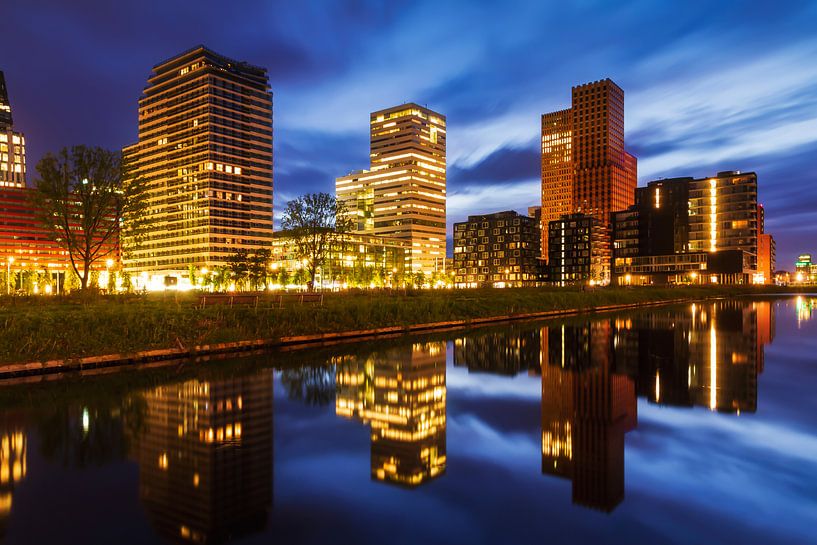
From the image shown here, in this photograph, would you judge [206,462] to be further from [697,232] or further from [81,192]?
[697,232]

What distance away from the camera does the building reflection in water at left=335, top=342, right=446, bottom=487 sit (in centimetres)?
1089

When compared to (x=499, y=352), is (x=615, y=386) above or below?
above

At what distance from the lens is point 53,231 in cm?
4203

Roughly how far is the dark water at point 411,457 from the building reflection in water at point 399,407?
9 centimetres

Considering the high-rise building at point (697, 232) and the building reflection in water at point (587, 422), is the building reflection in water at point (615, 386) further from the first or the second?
the high-rise building at point (697, 232)

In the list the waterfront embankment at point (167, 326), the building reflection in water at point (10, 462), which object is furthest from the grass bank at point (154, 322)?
the building reflection in water at point (10, 462)

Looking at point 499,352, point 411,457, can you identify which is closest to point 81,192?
point 499,352

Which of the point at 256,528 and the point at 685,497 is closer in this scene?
the point at 256,528

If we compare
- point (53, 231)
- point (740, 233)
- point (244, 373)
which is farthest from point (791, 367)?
point (740, 233)

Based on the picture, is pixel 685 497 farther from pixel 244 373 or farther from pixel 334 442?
pixel 244 373

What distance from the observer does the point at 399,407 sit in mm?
15836

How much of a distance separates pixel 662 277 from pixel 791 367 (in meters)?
182

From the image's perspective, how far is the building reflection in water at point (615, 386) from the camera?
10750 mm

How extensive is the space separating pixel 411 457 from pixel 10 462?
8445 millimetres
